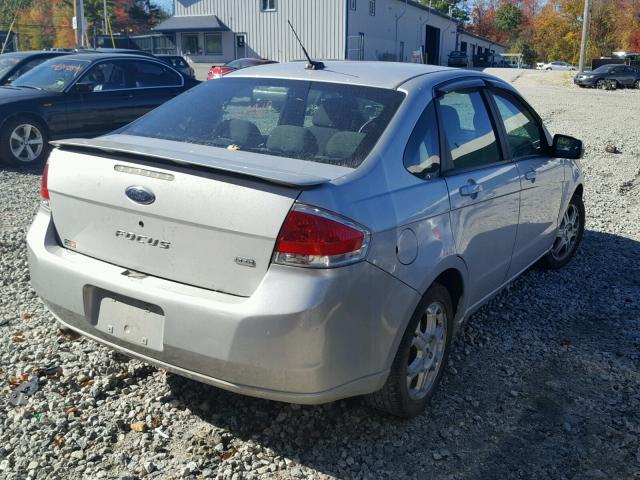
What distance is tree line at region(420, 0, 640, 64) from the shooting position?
235 feet

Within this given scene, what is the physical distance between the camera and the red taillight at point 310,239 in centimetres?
269

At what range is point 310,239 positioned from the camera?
269 cm

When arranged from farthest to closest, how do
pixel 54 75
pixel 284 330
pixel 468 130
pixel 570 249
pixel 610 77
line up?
1. pixel 610 77
2. pixel 54 75
3. pixel 570 249
4. pixel 468 130
5. pixel 284 330

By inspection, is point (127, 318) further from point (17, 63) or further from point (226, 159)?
point (17, 63)

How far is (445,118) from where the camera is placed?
3.71 meters

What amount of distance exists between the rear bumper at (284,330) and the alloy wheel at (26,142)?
754 cm

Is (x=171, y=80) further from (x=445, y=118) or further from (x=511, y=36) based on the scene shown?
(x=511, y=36)

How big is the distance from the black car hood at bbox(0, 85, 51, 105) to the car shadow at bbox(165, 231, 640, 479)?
7.39 m

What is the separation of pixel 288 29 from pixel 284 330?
4771 cm

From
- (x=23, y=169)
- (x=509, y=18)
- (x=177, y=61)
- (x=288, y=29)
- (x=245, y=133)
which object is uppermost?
(x=509, y=18)

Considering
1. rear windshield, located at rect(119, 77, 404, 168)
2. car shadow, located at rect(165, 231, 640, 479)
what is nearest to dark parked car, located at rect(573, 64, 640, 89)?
car shadow, located at rect(165, 231, 640, 479)

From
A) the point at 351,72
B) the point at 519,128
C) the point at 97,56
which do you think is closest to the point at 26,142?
the point at 97,56

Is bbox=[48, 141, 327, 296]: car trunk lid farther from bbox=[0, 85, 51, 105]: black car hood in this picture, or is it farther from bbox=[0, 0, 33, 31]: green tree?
bbox=[0, 0, 33, 31]: green tree

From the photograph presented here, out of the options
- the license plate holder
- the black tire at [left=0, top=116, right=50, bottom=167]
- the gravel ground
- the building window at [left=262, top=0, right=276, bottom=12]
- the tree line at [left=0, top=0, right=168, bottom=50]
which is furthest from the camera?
the tree line at [left=0, top=0, right=168, bottom=50]
